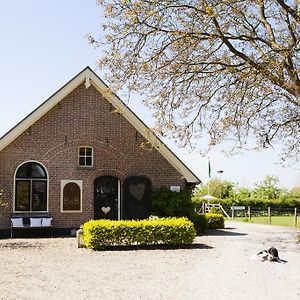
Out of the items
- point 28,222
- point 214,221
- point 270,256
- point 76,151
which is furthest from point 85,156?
point 270,256

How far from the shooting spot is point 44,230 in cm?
2131

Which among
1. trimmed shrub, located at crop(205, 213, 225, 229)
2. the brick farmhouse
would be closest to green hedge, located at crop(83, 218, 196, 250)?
the brick farmhouse

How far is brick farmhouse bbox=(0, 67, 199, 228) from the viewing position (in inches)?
840

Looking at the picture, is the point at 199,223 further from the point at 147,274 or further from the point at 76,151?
the point at 147,274

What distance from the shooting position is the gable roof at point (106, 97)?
2130 centimetres

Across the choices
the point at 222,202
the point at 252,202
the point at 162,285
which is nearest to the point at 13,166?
the point at 162,285

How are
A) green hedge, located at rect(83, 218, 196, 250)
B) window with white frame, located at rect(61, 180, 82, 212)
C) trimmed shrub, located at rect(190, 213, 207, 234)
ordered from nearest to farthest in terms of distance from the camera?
green hedge, located at rect(83, 218, 196, 250) → window with white frame, located at rect(61, 180, 82, 212) → trimmed shrub, located at rect(190, 213, 207, 234)

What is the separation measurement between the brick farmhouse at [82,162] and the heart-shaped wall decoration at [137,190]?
0.04 meters

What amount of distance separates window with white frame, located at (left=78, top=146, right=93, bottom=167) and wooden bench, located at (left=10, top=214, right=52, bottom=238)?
2868mm

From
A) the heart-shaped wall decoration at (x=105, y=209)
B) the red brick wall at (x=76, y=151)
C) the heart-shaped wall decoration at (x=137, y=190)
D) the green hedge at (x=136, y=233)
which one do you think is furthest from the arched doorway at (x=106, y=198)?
the green hedge at (x=136, y=233)

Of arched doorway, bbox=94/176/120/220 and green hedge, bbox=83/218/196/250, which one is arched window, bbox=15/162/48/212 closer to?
arched doorway, bbox=94/176/120/220

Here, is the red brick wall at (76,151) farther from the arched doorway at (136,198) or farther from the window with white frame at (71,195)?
the arched doorway at (136,198)

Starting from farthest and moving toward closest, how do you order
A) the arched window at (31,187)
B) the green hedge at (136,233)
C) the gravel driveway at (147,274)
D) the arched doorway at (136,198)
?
the arched doorway at (136,198)
the arched window at (31,187)
the green hedge at (136,233)
the gravel driveway at (147,274)

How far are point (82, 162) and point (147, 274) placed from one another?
12.0 metres
